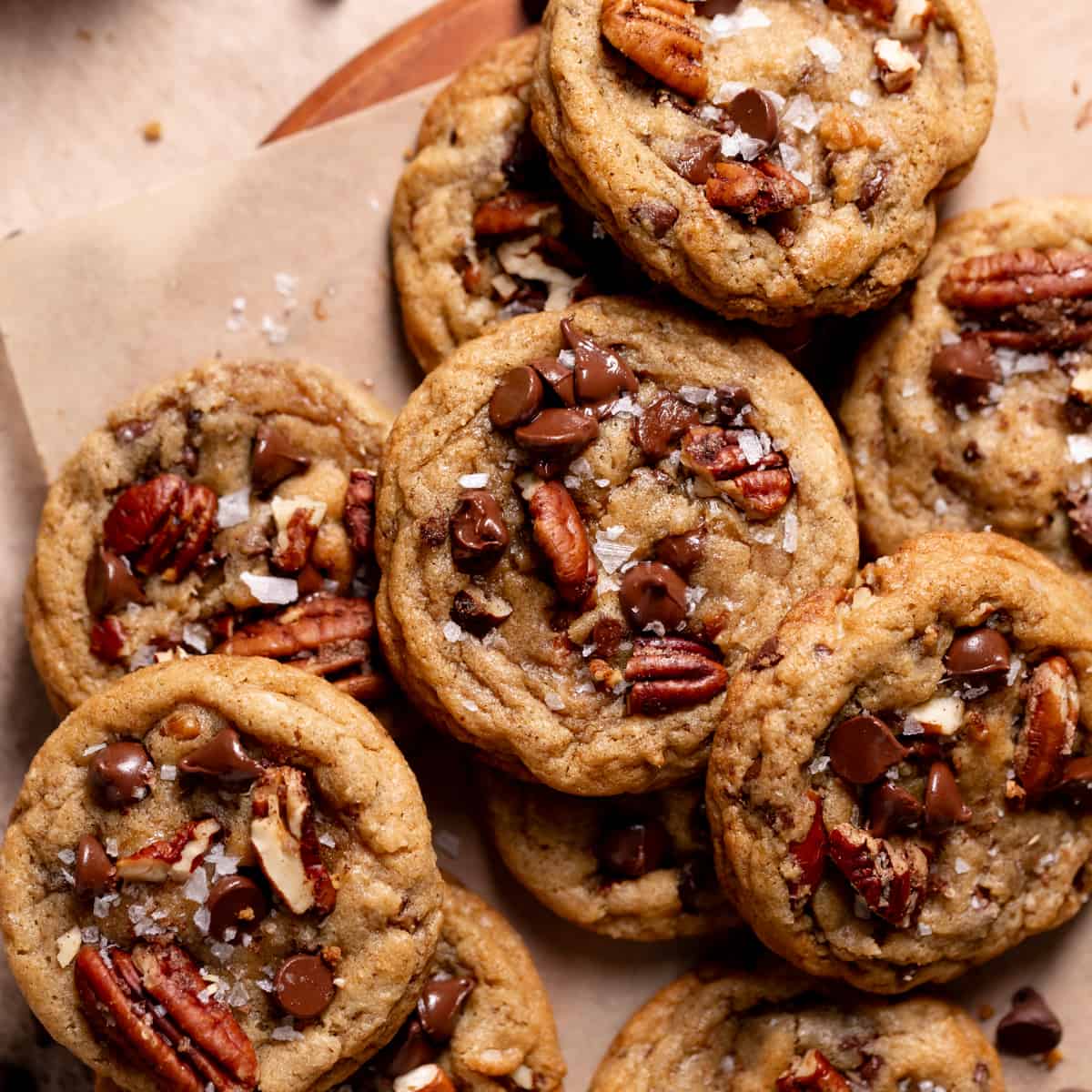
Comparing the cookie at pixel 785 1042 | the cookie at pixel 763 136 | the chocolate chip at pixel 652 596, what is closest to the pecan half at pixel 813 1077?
the cookie at pixel 785 1042

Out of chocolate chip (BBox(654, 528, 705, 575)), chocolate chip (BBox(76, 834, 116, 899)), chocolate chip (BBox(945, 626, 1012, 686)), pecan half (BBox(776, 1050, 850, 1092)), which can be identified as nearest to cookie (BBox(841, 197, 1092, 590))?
chocolate chip (BBox(945, 626, 1012, 686))

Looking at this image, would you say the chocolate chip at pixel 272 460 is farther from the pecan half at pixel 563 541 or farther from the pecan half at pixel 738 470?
the pecan half at pixel 738 470

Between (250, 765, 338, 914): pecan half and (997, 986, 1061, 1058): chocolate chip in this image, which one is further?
(997, 986, 1061, 1058): chocolate chip

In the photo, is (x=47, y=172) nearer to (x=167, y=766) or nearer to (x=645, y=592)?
(x=167, y=766)

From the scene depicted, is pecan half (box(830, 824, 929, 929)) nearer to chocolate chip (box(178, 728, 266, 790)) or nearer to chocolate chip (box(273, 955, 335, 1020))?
chocolate chip (box(273, 955, 335, 1020))

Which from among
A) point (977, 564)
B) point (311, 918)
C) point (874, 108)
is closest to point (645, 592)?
point (977, 564)
